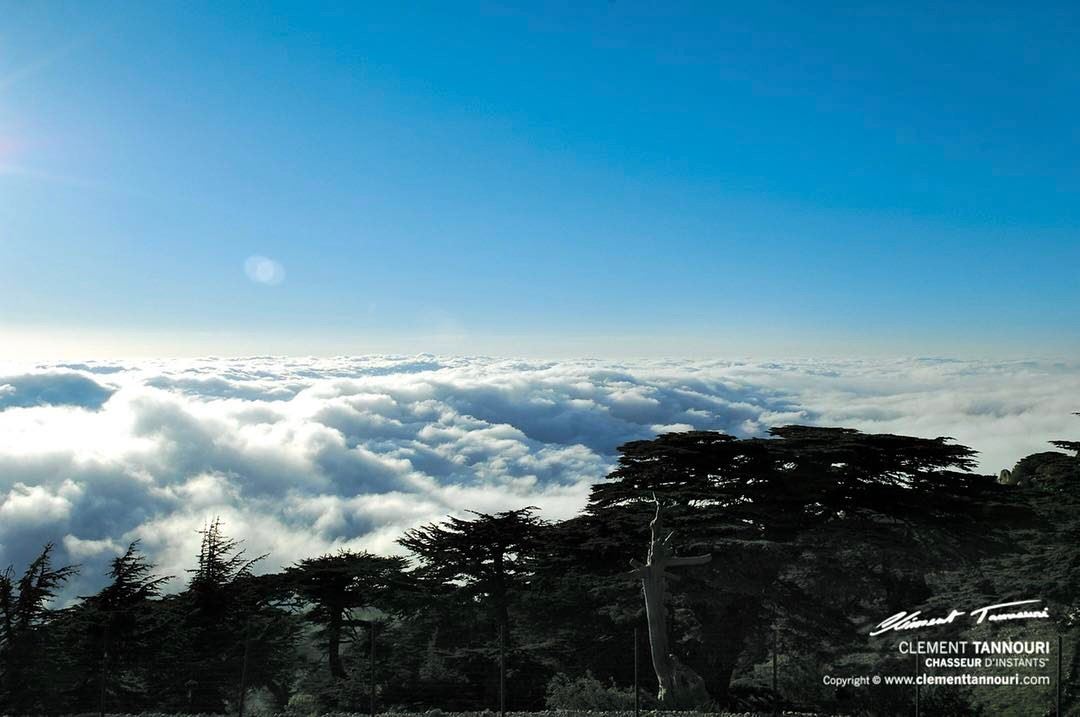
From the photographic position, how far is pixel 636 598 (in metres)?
30.0

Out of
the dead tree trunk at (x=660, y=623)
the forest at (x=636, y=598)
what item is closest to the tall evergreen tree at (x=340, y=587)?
the forest at (x=636, y=598)

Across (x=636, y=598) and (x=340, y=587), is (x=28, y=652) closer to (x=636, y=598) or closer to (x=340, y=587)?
(x=340, y=587)

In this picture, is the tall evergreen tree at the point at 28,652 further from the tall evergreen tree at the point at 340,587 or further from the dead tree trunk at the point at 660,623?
the dead tree trunk at the point at 660,623

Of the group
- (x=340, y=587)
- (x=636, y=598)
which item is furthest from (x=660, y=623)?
(x=340, y=587)

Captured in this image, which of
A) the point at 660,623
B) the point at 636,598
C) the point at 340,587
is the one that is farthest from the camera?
the point at 340,587

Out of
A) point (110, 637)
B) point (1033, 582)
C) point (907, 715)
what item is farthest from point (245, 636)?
point (1033, 582)

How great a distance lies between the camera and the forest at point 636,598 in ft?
93.8

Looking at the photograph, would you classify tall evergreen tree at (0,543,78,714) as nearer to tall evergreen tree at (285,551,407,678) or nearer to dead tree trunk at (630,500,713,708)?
tall evergreen tree at (285,551,407,678)

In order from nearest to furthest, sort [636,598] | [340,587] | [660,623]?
1. [660,623]
2. [636,598]
3. [340,587]

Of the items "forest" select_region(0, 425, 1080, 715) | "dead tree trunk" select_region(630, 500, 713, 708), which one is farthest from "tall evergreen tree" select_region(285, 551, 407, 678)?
"dead tree trunk" select_region(630, 500, 713, 708)

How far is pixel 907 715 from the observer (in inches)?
910

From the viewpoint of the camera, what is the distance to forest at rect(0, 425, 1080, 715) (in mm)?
28594

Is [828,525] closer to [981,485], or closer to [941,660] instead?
[981,485]

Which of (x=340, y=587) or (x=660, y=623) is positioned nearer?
(x=660, y=623)
